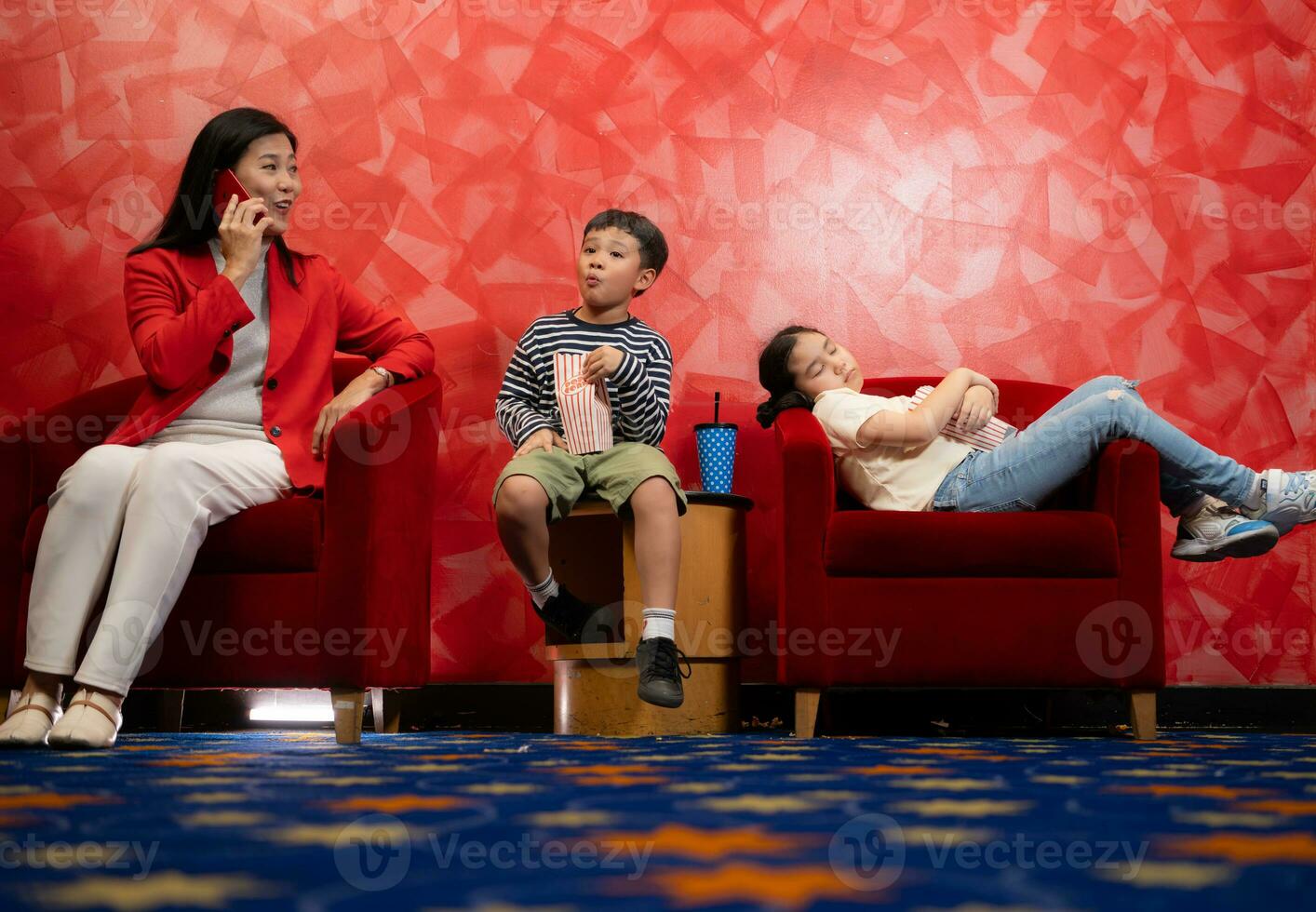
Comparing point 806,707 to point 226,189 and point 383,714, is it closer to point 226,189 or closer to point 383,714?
point 383,714

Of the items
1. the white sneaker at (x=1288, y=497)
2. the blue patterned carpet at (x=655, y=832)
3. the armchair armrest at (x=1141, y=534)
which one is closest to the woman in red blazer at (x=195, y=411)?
the blue patterned carpet at (x=655, y=832)

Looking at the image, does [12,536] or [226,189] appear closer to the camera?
[12,536]

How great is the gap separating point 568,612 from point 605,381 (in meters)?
0.49

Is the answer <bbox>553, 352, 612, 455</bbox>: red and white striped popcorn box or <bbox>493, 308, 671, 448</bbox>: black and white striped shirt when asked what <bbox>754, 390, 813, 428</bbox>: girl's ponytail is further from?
<bbox>553, 352, 612, 455</bbox>: red and white striped popcorn box

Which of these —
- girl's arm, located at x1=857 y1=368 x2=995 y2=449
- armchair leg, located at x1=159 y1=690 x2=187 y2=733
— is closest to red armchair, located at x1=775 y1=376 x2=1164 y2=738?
girl's arm, located at x1=857 y1=368 x2=995 y2=449

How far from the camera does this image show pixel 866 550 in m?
2.31

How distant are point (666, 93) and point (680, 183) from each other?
9.5 inches

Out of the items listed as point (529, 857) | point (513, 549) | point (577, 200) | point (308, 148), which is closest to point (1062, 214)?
point (577, 200)

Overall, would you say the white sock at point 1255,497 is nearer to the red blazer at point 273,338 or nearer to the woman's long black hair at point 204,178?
the red blazer at point 273,338

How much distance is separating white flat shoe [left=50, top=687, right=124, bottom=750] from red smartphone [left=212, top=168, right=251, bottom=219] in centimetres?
107

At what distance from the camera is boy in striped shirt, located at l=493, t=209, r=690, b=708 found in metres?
2.28

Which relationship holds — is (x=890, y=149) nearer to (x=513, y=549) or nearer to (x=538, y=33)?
(x=538, y=33)

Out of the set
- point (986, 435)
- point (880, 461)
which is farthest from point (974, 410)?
point (880, 461)

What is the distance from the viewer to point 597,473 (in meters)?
2.42
